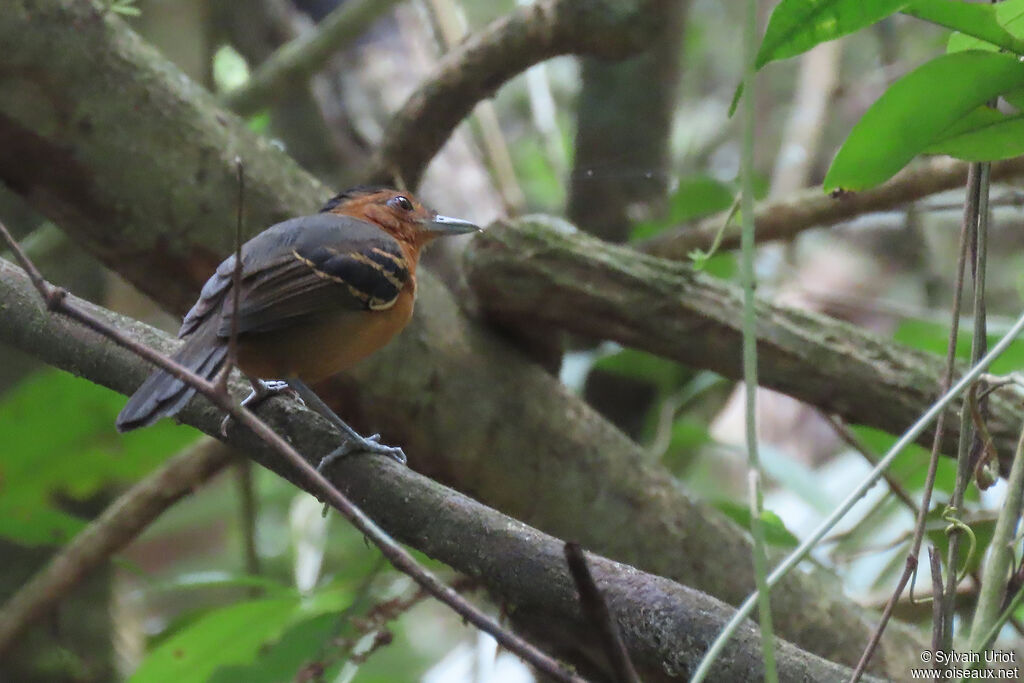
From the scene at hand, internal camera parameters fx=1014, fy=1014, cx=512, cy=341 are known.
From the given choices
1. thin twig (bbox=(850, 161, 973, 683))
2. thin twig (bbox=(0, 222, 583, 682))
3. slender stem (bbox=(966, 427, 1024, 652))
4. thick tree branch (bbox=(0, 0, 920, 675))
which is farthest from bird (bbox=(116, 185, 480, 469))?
slender stem (bbox=(966, 427, 1024, 652))

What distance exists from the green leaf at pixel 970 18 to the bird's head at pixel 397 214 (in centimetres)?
152

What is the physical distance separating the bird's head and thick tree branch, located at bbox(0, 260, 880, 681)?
0.96 meters

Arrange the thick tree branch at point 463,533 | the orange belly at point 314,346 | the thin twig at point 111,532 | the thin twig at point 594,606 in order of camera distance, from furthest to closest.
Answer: the thin twig at point 111,532 < the orange belly at point 314,346 < the thick tree branch at point 463,533 < the thin twig at point 594,606

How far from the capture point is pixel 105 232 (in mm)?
2584

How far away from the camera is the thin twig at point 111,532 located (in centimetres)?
320

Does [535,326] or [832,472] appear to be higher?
[832,472]

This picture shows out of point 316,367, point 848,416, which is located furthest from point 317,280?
point 848,416

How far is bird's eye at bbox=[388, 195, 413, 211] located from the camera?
9.93ft

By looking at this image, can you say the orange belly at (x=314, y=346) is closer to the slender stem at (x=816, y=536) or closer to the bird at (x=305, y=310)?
the bird at (x=305, y=310)

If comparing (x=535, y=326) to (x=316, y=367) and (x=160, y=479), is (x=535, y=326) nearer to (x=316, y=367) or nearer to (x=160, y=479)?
(x=316, y=367)

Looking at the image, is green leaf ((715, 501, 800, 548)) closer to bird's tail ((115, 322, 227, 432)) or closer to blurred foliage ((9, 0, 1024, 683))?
blurred foliage ((9, 0, 1024, 683))

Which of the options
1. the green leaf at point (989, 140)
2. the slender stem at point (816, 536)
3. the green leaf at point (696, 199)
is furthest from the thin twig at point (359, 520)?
the green leaf at point (696, 199)

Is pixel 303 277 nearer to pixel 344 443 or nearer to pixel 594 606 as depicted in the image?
pixel 344 443

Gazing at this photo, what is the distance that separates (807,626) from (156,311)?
365 centimetres
